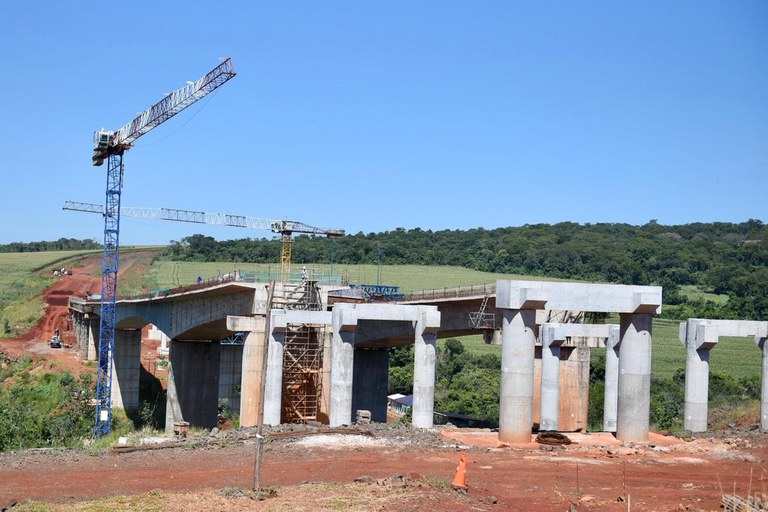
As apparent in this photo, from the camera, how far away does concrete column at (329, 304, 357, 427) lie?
40.2 metres

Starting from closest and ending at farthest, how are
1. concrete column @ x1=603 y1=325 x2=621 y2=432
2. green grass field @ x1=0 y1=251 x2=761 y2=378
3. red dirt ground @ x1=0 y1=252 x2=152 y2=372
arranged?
1. concrete column @ x1=603 y1=325 x2=621 y2=432
2. red dirt ground @ x1=0 y1=252 x2=152 y2=372
3. green grass field @ x1=0 y1=251 x2=761 y2=378

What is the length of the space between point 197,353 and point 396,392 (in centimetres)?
2019

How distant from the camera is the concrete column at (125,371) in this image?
3164 inches

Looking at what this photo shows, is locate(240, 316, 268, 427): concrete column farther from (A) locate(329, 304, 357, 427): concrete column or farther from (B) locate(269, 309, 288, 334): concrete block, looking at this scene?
(A) locate(329, 304, 357, 427): concrete column

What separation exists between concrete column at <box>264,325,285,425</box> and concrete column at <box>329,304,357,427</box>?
341 centimetres

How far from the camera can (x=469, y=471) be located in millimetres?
27750

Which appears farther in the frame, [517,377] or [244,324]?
[244,324]

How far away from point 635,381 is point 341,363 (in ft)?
40.5

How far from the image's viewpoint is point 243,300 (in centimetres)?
5400

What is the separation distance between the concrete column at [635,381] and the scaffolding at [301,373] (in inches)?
706

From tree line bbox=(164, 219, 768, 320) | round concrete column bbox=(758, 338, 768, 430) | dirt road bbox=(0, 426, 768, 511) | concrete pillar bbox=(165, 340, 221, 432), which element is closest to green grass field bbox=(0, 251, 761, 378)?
tree line bbox=(164, 219, 768, 320)

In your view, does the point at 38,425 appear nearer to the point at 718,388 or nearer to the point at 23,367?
the point at 23,367

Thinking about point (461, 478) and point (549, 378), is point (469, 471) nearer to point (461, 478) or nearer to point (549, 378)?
point (461, 478)

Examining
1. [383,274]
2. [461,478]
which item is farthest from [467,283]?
[461,478]
